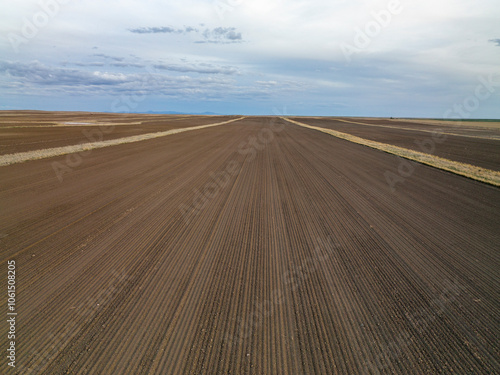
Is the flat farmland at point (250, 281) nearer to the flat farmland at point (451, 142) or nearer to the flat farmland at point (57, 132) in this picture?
the flat farmland at point (451, 142)

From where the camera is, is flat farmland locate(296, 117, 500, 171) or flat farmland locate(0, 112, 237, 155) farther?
flat farmland locate(0, 112, 237, 155)

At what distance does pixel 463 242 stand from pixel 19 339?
8.42 meters

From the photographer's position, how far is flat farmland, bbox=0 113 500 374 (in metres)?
3.52

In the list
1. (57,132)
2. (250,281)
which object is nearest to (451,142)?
(250,281)

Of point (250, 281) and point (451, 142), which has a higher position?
point (250, 281)

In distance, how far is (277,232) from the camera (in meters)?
6.99

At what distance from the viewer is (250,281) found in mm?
4973

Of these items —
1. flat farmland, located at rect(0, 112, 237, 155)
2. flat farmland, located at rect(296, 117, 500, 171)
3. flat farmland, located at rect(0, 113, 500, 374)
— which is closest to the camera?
flat farmland, located at rect(0, 113, 500, 374)

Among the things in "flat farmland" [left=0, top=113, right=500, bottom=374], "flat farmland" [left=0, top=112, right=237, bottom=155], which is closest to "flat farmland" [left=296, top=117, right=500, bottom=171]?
"flat farmland" [left=0, top=113, right=500, bottom=374]

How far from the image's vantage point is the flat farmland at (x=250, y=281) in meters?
3.52

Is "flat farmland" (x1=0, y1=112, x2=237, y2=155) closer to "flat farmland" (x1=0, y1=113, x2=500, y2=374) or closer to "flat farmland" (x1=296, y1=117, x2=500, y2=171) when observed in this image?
"flat farmland" (x1=0, y1=113, x2=500, y2=374)

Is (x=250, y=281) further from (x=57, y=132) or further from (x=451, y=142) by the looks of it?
(x=57, y=132)

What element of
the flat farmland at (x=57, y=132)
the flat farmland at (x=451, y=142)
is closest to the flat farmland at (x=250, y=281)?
the flat farmland at (x=451, y=142)

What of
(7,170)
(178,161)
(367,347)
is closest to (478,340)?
(367,347)
